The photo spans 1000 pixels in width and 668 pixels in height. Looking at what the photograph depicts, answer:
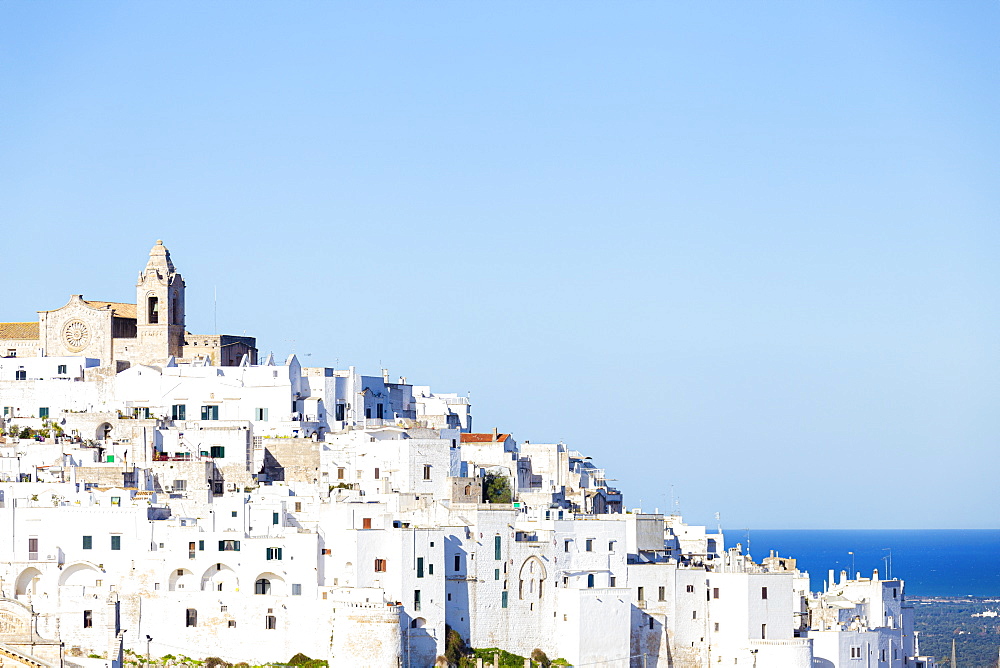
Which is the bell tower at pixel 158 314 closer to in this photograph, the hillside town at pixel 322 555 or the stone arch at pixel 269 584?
the hillside town at pixel 322 555

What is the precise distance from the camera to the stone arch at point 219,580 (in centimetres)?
6644

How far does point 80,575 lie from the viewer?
218ft

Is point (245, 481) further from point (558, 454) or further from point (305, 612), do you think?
point (558, 454)

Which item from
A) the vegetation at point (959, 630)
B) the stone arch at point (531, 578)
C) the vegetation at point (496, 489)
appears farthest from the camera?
the vegetation at point (959, 630)

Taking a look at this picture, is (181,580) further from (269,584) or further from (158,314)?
(158,314)

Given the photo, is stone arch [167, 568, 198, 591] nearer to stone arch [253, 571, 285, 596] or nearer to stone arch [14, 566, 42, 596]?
stone arch [253, 571, 285, 596]

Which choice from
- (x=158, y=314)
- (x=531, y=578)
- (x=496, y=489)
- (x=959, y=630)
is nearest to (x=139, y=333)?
(x=158, y=314)

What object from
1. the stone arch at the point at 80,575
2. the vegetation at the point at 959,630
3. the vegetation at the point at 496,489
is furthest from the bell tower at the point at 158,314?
the vegetation at the point at 959,630

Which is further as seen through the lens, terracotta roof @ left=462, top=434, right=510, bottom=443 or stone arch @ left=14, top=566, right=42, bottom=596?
terracotta roof @ left=462, top=434, right=510, bottom=443

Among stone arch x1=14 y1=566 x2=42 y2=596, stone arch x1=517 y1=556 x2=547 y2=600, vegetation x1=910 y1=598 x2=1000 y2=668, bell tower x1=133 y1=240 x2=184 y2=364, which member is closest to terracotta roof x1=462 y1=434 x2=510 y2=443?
bell tower x1=133 y1=240 x2=184 y2=364

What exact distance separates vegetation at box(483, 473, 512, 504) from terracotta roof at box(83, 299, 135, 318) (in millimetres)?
21909

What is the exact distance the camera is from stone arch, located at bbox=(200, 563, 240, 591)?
66438 mm

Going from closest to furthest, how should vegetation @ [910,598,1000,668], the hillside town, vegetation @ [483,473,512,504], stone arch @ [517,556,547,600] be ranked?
the hillside town → stone arch @ [517,556,547,600] → vegetation @ [483,473,512,504] → vegetation @ [910,598,1000,668]

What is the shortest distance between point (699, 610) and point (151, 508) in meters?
22.0
